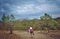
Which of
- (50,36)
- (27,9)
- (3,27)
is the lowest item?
(50,36)

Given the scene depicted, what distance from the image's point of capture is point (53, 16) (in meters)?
2.48

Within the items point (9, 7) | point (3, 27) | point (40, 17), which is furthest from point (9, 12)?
point (40, 17)

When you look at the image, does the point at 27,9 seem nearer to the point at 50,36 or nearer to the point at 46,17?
the point at 46,17

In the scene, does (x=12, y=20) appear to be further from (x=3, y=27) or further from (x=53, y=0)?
(x=53, y=0)

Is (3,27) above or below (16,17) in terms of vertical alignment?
below

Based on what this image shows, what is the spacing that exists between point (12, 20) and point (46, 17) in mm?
693

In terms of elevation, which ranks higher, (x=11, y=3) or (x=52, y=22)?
(x=11, y=3)

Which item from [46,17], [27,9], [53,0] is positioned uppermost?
[53,0]

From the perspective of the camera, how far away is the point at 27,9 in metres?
2.54

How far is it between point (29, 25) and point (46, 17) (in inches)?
15.0

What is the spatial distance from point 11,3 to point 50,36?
3.42ft

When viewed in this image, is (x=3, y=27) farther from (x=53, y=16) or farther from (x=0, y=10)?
(x=53, y=16)

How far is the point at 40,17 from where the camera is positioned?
2482 millimetres

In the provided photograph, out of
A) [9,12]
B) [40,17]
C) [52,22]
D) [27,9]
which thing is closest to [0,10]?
[9,12]
